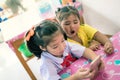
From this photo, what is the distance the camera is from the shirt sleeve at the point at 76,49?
2.99 feet

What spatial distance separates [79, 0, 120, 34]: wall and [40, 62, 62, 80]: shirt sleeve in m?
0.99

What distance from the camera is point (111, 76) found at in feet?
2.32

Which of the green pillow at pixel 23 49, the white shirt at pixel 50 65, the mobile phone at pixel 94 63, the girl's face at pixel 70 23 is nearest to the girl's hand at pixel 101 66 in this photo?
the mobile phone at pixel 94 63

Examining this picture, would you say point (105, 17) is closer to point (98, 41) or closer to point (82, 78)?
point (98, 41)

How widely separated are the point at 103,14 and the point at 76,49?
0.91 meters

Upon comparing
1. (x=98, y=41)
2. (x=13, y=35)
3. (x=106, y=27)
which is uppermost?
(x=13, y=35)

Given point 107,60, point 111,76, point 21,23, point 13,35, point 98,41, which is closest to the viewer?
point 111,76

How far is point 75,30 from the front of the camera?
1040 millimetres

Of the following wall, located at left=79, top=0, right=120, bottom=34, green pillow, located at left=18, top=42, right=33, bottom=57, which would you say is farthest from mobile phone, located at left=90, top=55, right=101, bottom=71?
wall, located at left=79, top=0, right=120, bottom=34

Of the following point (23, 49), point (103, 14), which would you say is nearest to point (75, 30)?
point (23, 49)

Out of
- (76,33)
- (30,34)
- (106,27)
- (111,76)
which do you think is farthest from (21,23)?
(111,76)

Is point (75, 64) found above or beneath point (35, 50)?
beneath

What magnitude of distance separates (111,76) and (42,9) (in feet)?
3.29

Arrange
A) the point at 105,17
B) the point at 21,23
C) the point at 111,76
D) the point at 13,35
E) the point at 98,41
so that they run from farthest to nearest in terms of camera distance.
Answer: the point at 105,17
the point at 21,23
the point at 13,35
the point at 98,41
the point at 111,76
